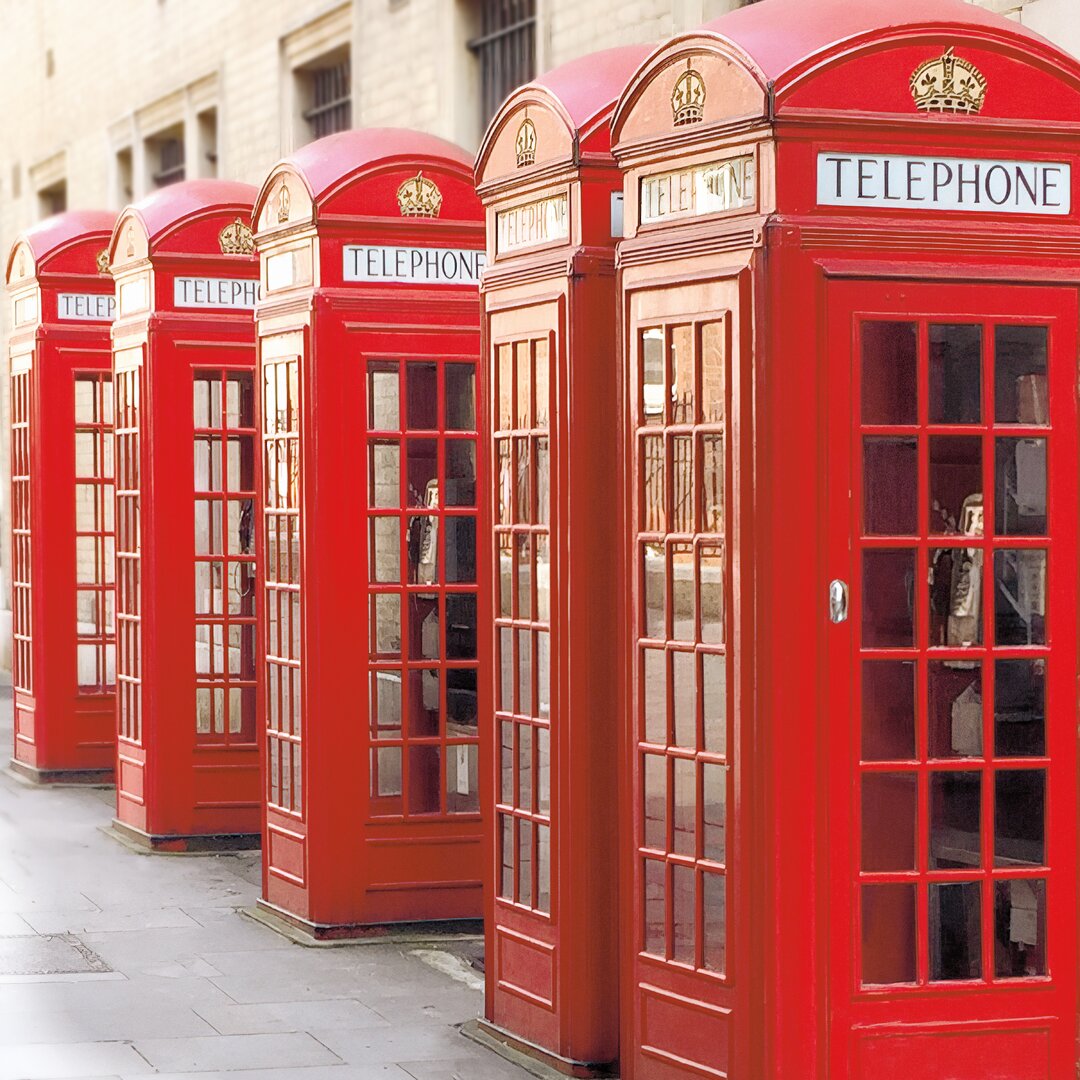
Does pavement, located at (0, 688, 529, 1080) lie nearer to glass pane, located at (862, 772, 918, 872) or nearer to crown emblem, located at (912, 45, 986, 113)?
glass pane, located at (862, 772, 918, 872)

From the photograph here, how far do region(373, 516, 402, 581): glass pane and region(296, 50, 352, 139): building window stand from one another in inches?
311

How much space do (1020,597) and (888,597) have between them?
0.36 m

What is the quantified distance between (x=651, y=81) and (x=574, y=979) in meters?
2.45

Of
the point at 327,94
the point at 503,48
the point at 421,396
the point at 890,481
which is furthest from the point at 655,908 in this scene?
the point at 327,94

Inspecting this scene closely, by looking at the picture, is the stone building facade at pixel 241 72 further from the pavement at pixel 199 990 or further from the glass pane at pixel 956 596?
the pavement at pixel 199 990

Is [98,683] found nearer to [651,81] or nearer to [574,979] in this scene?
[574,979]

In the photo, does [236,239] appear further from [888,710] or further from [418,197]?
[888,710]

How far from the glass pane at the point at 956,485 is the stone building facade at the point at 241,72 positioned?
111 cm

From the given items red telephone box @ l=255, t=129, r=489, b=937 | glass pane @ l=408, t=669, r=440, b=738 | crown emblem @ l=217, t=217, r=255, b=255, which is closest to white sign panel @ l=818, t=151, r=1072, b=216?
red telephone box @ l=255, t=129, r=489, b=937

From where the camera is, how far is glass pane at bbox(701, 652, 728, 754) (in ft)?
18.6

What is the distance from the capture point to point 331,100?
16.4 meters

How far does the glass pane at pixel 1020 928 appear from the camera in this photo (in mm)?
5684

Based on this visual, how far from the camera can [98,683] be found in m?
12.9

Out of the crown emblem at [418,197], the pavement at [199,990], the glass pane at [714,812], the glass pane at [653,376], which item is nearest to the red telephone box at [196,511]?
the pavement at [199,990]
